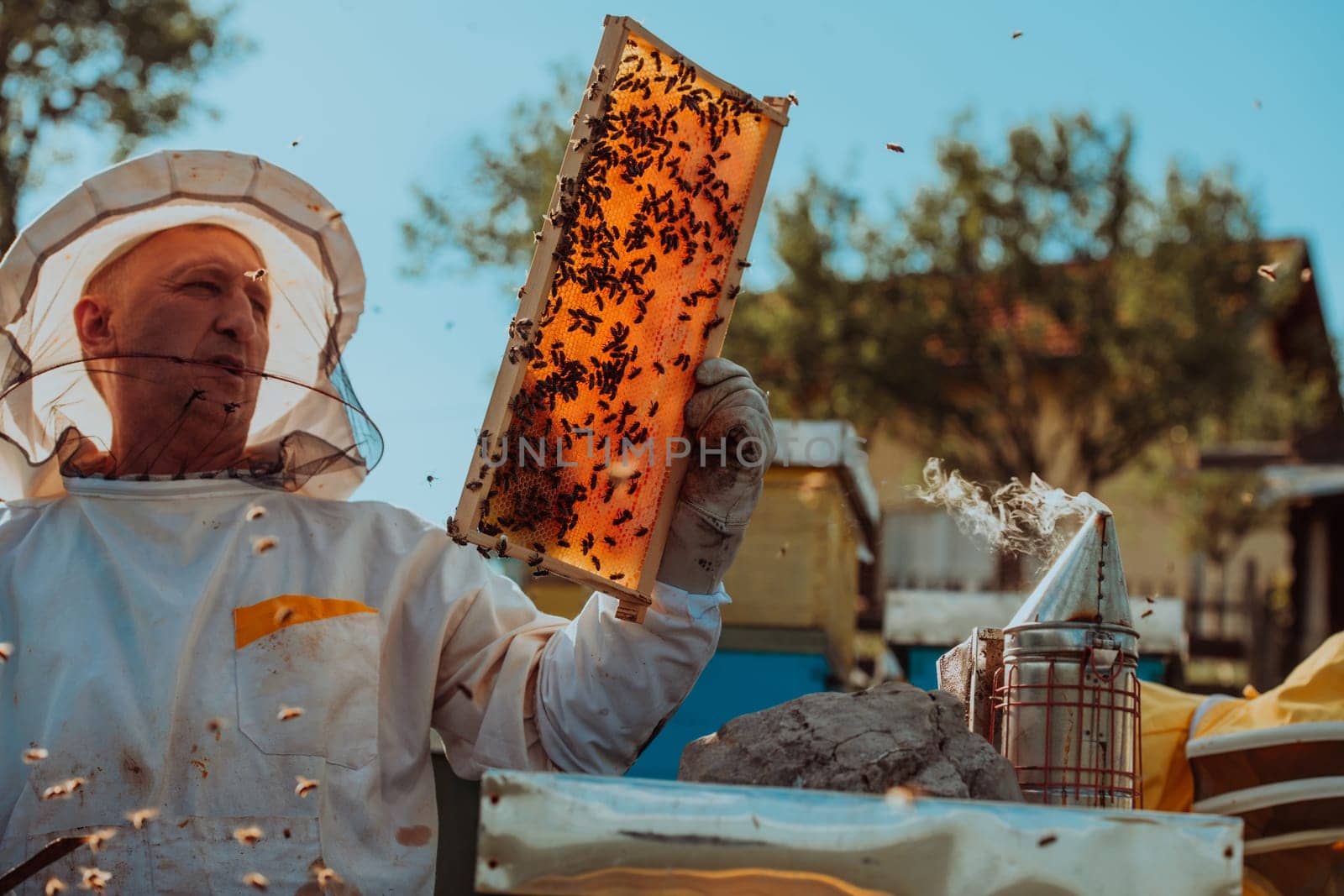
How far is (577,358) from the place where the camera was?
100.0 inches

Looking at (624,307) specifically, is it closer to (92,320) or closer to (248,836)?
(248,836)

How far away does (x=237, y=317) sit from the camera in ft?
10.7

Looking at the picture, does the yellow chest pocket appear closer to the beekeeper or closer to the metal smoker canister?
the beekeeper

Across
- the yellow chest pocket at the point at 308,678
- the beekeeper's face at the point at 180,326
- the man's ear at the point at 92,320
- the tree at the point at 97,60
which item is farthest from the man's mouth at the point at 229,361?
the tree at the point at 97,60

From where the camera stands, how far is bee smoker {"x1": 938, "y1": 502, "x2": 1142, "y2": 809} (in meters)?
2.17

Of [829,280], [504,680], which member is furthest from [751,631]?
[829,280]

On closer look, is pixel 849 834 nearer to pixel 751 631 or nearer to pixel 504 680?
pixel 504 680

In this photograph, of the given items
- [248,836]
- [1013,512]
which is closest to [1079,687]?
[1013,512]

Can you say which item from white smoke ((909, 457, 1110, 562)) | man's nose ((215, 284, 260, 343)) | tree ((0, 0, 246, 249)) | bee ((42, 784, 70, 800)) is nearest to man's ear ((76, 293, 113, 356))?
man's nose ((215, 284, 260, 343))

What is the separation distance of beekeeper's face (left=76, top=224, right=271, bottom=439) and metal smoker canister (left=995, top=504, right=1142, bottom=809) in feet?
5.70

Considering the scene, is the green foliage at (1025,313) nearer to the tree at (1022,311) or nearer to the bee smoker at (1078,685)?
the tree at (1022,311)

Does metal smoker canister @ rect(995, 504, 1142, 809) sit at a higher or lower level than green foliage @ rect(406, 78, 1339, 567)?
lower

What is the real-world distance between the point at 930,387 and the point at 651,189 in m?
16.7

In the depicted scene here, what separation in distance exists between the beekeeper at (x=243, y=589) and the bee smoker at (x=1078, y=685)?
57cm
